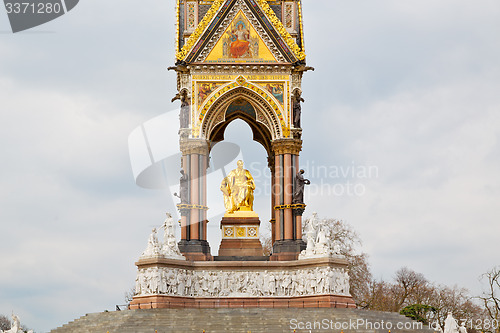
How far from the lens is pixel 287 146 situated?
38125 mm

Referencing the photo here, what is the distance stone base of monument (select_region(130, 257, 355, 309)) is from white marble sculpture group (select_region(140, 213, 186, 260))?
25 cm

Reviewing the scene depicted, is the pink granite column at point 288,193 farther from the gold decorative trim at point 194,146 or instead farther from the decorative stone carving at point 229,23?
the decorative stone carving at point 229,23

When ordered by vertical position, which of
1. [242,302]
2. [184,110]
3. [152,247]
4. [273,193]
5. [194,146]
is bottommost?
[242,302]

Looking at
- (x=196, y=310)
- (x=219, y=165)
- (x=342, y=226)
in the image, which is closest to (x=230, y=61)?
(x=219, y=165)

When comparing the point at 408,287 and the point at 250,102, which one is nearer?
the point at 250,102

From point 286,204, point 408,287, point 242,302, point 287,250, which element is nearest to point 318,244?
point 287,250

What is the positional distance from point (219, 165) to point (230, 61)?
5.87m

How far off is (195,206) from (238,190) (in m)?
3.18

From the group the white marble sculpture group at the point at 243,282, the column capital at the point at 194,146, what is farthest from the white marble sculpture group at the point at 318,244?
the column capital at the point at 194,146

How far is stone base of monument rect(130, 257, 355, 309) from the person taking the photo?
114ft

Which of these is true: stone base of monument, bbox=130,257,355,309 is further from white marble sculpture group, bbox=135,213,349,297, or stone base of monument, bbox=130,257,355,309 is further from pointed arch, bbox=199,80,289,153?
pointed arch, bbox=199,80,289,153

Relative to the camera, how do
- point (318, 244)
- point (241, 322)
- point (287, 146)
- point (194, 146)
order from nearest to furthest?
point (241, 322) < point (318, 244) < point (194, 146) < point (287, 146)

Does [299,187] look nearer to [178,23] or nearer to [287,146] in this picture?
[287,146]

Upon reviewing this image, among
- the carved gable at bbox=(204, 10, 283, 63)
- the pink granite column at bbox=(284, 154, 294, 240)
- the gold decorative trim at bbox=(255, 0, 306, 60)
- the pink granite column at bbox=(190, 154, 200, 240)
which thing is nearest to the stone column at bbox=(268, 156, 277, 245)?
the pink granite column at bbox=(284, 154, 294, 240)
